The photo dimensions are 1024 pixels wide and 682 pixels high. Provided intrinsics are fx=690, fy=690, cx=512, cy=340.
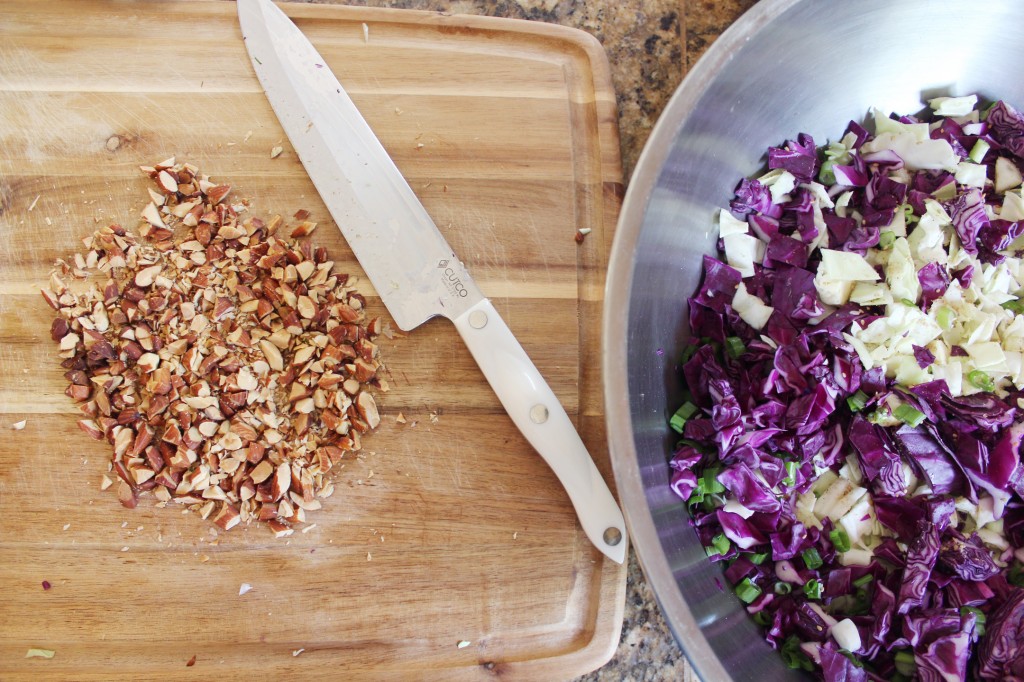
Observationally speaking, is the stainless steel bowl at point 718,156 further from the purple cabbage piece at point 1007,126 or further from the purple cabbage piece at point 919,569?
the purple cabbage piece at point 919,569

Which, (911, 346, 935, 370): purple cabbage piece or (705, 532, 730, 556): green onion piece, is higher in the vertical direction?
(911, 346, 935, 370): purple cabbage piece

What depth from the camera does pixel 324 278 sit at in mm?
1240

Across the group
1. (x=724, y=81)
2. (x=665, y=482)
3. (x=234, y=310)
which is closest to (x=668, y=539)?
(x=665, y=482)

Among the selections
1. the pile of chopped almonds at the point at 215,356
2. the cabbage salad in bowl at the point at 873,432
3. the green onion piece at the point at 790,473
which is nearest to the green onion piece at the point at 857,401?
the cabbage salad in bowl at the point at 873,432

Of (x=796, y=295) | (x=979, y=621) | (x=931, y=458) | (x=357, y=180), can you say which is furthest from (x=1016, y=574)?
(x=357, y=180)

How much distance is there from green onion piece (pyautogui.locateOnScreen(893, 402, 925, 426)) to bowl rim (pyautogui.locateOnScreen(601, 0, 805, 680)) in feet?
1.40

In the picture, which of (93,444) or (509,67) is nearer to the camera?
(93,444)

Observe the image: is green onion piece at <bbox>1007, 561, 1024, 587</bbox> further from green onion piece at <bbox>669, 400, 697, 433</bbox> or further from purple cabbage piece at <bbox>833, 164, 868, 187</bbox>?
purple cabbage piece at <bbox>833, 164, 868, 187</bbox>

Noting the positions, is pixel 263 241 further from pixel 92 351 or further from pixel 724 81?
pixel 724 81

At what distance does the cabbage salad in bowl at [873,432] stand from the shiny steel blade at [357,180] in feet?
1.53

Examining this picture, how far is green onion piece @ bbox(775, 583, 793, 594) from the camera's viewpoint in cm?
109

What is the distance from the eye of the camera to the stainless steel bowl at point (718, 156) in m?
0.97

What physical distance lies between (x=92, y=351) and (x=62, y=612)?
17.6 inches

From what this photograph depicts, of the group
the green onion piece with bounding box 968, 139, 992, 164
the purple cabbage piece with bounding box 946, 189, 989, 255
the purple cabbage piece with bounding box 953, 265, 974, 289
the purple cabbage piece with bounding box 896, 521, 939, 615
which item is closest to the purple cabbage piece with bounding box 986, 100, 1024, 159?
the green onion piece with bounding box 968, 139, 992, 164
